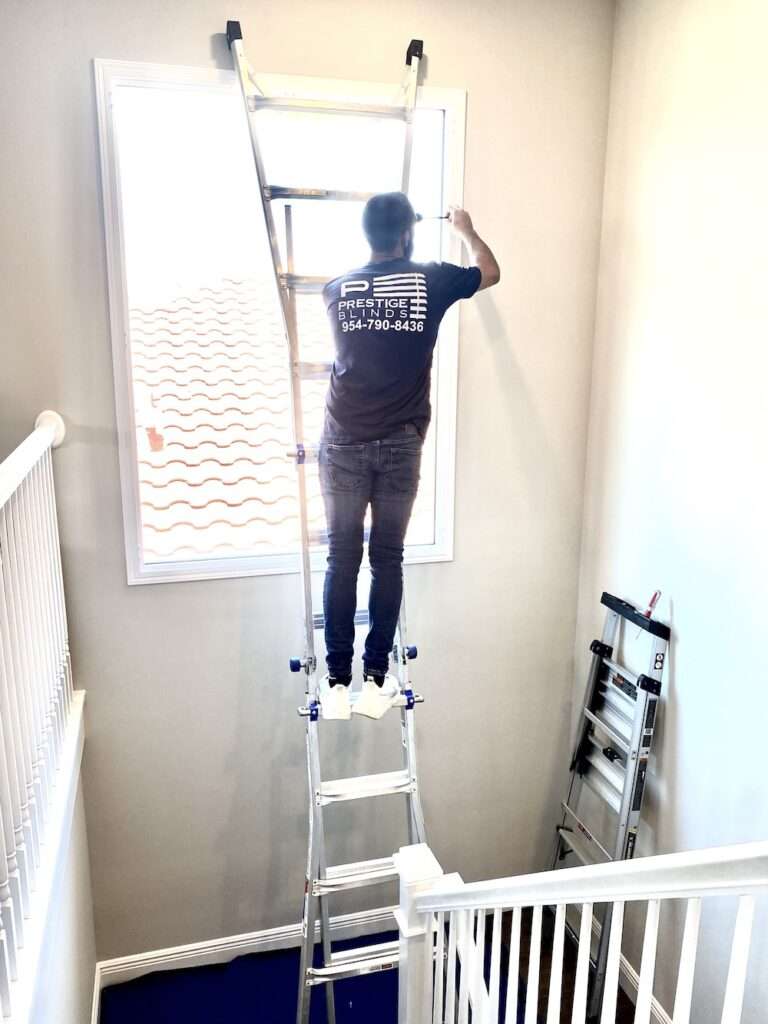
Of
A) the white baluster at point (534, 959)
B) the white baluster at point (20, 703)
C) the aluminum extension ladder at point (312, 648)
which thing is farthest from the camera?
the aluminum extension ladder at point (312, 648)

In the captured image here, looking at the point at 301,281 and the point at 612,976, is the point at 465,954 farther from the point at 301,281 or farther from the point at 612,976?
the point at 301,281

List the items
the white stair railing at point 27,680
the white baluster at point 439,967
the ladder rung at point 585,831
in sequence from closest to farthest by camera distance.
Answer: the white stair railing at point 27,680
the white baluster at point 439,967
the ladder rung at point 585,831

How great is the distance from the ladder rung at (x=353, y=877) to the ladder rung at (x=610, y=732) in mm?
862

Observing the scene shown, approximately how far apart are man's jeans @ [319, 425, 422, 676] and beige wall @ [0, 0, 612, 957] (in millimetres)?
513

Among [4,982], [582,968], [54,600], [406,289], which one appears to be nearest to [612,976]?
[582,968]

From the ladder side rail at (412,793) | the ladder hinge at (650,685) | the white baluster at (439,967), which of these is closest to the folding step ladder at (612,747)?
the ladder hinge at (650,685)

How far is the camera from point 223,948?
266cm

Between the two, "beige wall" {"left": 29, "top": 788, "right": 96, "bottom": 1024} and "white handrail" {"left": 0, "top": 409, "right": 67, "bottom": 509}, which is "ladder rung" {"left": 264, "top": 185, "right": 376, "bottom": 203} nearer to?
"white handrail" {"left": 0, "top": 409, "right": 67, "bottom": 509}

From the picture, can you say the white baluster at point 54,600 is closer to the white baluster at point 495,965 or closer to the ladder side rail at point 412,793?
the ladder side rail at point 412,793

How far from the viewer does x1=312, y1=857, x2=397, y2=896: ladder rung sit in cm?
212

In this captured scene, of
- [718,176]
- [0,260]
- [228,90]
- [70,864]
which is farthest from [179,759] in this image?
[718,176]

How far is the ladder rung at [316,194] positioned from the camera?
193cm

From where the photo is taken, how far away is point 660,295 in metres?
2.23

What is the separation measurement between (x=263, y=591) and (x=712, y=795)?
1535mm
